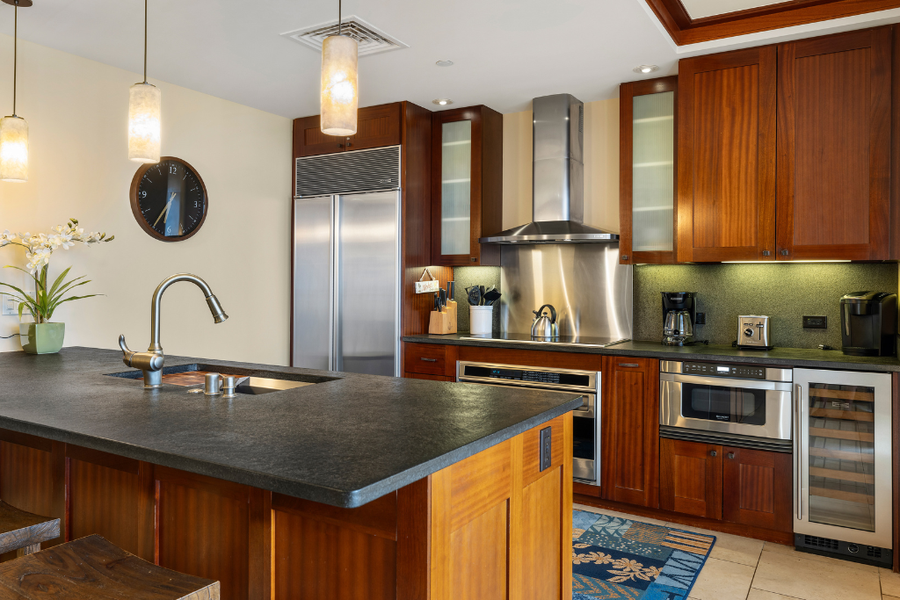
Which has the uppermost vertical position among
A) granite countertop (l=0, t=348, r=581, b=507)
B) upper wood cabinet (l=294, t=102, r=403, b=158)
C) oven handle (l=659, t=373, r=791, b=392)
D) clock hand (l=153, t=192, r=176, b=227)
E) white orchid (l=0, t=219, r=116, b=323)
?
upper wood cabinet (l=294, t=102, r=403, b=158)

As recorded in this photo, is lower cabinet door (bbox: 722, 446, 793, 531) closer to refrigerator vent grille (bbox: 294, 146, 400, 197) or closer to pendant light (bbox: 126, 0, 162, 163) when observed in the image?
refrigerator vent grille (bbox: 294, 146, 400, 197)

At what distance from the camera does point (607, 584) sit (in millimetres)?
2658

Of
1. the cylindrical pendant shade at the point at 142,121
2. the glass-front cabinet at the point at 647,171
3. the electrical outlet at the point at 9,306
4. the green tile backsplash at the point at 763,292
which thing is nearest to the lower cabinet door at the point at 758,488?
the green tile backsplash at the point at 763,292

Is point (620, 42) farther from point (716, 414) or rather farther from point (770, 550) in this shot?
point (770, 550)

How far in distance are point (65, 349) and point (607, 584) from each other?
2.93 m

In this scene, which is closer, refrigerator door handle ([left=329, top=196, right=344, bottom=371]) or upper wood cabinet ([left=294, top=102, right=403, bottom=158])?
upper wood cabinet ([left=294, top=102, right=403, bottom=158])

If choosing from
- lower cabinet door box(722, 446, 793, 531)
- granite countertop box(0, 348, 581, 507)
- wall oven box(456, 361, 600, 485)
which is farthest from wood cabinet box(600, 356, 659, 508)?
granite countertop box(0, 348, 581, 507)

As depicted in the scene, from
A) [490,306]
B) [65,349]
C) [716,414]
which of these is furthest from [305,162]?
[716,414]

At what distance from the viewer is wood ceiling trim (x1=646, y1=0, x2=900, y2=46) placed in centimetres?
295

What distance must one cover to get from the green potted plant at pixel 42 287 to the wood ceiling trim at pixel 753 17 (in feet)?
9.99

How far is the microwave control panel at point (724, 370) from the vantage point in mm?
3105

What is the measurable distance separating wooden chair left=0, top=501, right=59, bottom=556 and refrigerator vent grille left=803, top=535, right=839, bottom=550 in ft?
10.4

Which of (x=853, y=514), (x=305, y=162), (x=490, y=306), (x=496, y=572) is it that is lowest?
(x=853, y=514)

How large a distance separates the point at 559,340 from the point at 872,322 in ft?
5.63
